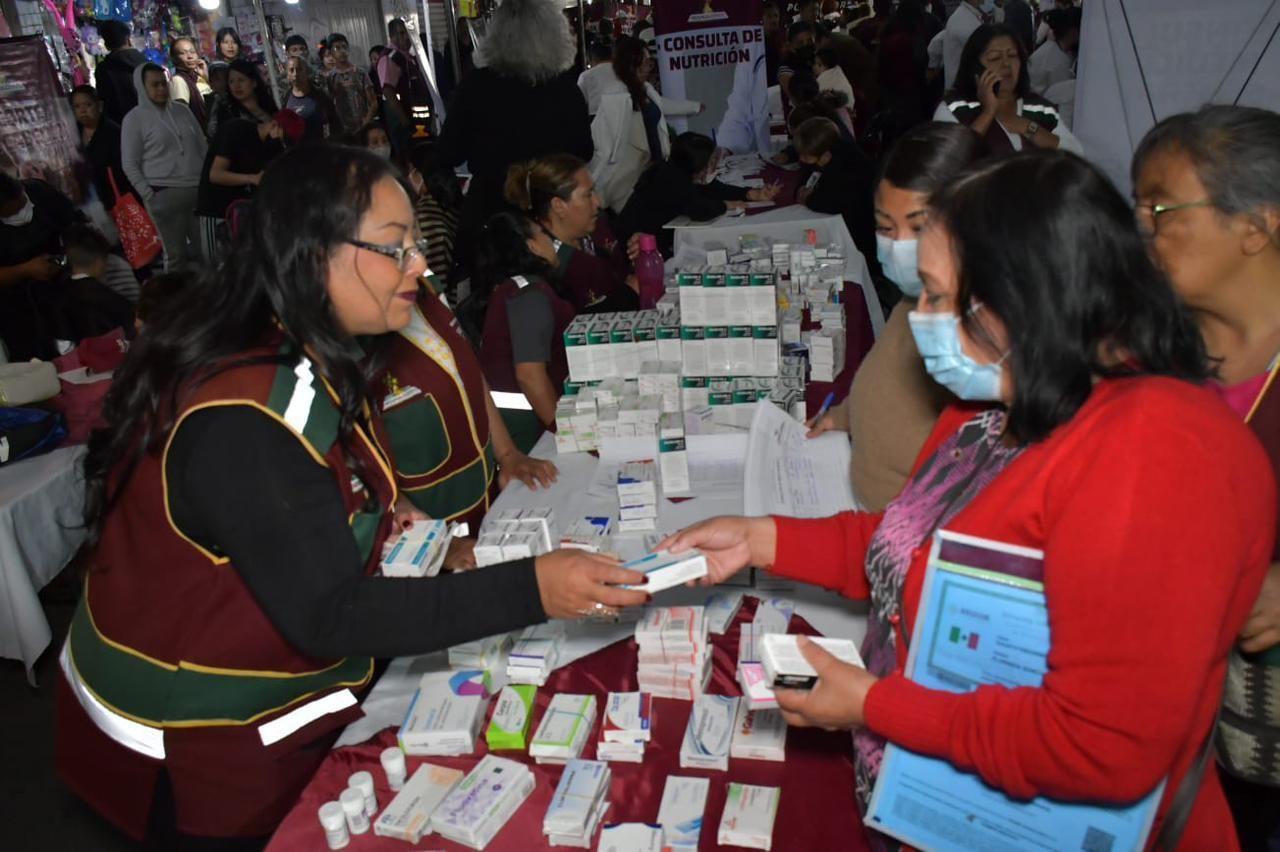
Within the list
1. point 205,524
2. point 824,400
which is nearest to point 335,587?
point 205,524

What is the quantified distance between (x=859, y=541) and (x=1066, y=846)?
1.88 ft

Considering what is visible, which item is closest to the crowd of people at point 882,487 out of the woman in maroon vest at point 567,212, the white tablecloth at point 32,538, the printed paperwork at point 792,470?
the printed paperwork at point 792,470

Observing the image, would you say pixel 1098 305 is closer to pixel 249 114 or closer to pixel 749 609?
pixel 749 609

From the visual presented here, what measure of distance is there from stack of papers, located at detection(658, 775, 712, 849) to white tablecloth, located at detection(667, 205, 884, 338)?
3644 millimetres

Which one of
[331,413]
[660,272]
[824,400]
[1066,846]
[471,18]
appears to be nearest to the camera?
[1066,846]

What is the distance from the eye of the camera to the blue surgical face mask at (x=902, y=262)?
6.22ft

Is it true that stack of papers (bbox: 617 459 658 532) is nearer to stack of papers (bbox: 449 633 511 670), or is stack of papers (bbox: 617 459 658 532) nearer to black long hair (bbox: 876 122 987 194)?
stack of papers (bbox: 449 633 511 670)

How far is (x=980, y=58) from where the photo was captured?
431 centimetres

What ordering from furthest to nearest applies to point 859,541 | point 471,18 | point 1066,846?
1. point 471,18
2. point 859,541
3. point 1066,846

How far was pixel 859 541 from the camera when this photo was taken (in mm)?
1520

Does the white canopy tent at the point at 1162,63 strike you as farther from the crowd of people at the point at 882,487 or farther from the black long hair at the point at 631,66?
the black long hair at the point at 631,66

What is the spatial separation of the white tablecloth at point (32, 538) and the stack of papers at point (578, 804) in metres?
2.44

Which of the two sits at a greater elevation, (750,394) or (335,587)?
(335,587)

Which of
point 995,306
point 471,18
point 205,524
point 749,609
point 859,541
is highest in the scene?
point 471,18
